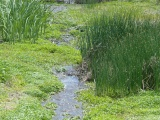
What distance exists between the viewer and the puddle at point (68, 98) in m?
6.15

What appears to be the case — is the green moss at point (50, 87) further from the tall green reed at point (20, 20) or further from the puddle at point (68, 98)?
the tall green reed at point (20, 20)

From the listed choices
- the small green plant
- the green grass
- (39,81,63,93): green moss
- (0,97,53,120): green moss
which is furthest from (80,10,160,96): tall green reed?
the small green plant

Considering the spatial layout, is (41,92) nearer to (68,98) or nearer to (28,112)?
(68,98)

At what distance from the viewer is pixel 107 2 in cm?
1600

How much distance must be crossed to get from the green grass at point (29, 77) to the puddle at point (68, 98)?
14 cm

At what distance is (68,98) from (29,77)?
0.93m

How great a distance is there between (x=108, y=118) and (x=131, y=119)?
325 millimetres

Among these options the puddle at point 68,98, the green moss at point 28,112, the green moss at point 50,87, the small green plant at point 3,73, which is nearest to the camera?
the green moss at point 28,112

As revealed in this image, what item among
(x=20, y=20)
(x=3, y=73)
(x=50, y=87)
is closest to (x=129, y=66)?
(x=50, y=87)

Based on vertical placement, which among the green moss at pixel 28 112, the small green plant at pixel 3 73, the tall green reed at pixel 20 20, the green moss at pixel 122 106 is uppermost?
the tall green reed at pixel 20 20

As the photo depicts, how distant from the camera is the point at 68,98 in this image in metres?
6.84

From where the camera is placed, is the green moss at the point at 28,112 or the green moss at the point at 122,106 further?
the green moss at the point at 122,106

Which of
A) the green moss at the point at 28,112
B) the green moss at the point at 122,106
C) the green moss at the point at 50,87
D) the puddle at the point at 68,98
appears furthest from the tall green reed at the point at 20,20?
the green moss at the point at 28,112

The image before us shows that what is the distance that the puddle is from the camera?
6.15 meters
